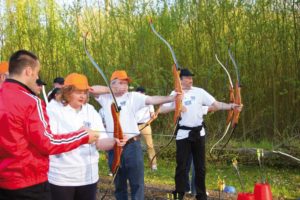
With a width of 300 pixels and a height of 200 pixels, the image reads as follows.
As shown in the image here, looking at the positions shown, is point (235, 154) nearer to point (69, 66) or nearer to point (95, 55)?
point (95, 55)

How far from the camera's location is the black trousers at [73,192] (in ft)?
9.45

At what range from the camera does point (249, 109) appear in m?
8.78

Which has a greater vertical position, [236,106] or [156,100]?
[156,100]

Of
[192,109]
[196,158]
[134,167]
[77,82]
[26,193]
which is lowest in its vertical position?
[196,158]

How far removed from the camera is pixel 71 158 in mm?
2920

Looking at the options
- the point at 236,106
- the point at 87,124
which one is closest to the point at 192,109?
the point at 236,106

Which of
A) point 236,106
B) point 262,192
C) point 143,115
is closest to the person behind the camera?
point 262,192

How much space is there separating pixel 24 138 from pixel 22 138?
0.04ft

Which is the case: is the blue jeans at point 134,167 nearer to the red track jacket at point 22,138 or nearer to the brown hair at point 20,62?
the red track jacket at point 22,138

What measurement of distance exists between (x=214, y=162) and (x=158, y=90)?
2.38 meters

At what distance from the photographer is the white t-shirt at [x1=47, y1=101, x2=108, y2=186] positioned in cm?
290

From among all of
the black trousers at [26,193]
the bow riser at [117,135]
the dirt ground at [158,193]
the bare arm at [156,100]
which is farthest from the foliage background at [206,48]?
the black trousers at [26,193]

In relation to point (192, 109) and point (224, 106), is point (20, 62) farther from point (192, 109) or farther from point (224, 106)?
point (224, 106)

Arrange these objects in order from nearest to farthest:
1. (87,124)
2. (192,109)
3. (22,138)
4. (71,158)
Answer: (22,138) < (71,158) < (87,124) < (192,109)
